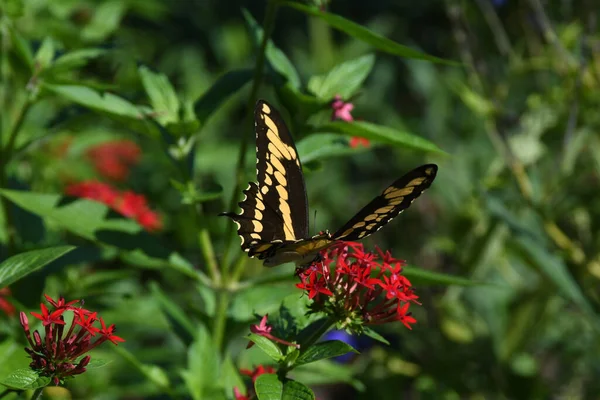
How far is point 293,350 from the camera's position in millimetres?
1161

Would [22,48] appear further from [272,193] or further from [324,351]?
[324,351]

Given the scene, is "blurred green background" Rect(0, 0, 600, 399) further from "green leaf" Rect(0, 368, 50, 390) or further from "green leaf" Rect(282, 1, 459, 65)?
"green leaf" Rect(0, 368, 50, 390)

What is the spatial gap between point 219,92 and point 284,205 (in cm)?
29

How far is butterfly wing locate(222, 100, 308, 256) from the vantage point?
4.46 feet

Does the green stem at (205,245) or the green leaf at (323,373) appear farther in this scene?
the green leaf at (323,373)

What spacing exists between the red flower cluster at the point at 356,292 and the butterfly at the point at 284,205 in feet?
0.17

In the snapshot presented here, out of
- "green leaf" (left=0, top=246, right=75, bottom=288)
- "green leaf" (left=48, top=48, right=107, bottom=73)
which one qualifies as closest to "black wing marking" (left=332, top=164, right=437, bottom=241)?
"green leaf" (left=0, top=246, right=75, bottom=288)

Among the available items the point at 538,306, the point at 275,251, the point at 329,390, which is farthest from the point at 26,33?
the point at 329,390

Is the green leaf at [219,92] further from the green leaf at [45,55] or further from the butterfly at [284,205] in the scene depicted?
the green leaf at [45,55]

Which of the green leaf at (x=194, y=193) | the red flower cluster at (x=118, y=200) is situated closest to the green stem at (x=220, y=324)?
the green leaf at (x=194, y=193)

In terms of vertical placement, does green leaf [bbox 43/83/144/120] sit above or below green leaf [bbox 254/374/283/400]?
above

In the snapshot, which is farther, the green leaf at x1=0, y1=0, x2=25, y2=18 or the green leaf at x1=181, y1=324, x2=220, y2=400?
the green leaf at x1=0, y1=0, x2=25, y2=18

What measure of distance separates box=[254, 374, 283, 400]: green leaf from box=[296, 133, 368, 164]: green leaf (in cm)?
52

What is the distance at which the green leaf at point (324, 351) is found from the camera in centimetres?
108
